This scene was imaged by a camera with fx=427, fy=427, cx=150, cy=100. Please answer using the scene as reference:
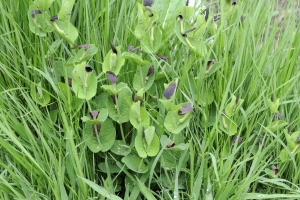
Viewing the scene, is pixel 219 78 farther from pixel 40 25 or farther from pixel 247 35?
pixel 40 25

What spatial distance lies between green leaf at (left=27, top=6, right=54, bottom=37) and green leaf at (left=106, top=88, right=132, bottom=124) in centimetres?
29

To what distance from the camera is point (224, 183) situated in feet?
3.76

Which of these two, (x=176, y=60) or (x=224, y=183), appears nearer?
(x=224, y=183)

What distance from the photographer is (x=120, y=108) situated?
1233 mm

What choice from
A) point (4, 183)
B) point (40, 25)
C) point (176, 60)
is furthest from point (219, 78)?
point (4, 183)

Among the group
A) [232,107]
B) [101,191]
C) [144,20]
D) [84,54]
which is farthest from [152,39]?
[101,191]

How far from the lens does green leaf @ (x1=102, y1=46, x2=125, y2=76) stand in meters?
1.18

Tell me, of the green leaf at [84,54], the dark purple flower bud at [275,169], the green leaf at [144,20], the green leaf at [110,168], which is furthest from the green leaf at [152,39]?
the dark purple flower bud at [275,169]

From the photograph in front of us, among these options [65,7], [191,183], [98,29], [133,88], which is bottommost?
[191,183]

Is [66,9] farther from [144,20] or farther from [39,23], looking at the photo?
[144,20]

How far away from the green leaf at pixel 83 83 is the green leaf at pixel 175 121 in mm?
216

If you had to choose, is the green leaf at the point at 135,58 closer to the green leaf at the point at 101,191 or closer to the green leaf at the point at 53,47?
the green leaf at the point at 53,47

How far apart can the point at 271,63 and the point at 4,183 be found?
96cm

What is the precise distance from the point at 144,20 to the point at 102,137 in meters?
0.36
